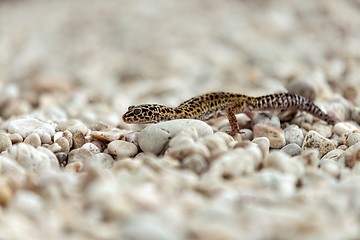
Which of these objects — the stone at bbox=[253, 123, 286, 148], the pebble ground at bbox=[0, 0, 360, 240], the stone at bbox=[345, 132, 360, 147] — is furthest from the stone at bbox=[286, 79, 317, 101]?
the stone at bbox=[345, 132, 360, 147]

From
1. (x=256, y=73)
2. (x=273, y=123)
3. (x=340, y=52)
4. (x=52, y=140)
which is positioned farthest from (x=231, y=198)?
(x=340, y=52)

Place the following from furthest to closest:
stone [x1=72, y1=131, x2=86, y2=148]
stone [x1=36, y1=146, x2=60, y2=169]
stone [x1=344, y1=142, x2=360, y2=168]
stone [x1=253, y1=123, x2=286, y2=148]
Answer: stone [x1=253, y1=123, x2=286, y2=148]
stone [x1=72, y1=131, x2=86, y2=148]
stone [x1=36, y1=146, x2=60, y2=169]
stone [x1=344, y1=142, x2=360, y2=168]

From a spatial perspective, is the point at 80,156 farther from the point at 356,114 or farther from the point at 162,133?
the point at 356,114

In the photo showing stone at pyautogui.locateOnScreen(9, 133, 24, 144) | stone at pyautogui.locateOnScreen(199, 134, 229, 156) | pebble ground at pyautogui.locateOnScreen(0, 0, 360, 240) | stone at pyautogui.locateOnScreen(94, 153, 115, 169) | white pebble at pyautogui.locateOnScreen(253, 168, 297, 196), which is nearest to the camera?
pebble ground at pyautogui.locateOnScreen(0, 0, 360, 240)

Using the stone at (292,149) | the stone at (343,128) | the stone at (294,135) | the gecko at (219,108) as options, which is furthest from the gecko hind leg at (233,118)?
the stone at (343,128)

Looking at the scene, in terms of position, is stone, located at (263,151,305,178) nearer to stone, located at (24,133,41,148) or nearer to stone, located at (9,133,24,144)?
stone, located at (24,133,41,148)

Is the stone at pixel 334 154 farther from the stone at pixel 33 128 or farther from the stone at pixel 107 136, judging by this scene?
the stone at pixel 33 128
